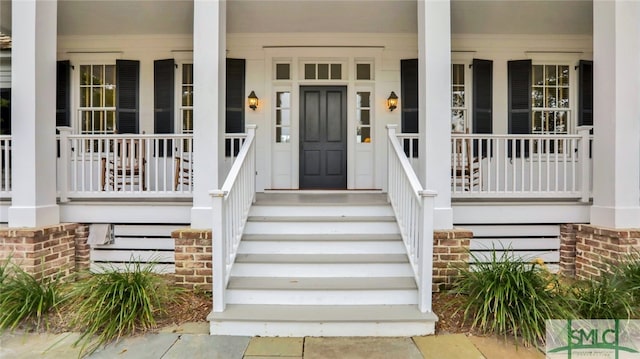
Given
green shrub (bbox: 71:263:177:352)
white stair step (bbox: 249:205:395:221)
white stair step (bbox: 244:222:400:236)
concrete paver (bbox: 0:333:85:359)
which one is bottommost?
concrete paver (bbox: 0:333:85:359)

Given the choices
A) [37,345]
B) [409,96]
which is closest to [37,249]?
[37,345]

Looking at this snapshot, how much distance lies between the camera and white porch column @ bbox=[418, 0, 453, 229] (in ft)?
13.9

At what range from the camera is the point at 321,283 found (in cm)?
374

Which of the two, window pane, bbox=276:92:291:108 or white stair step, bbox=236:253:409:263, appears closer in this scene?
white stair step, bbox=236:253:409:263

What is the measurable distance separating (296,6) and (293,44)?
106cm

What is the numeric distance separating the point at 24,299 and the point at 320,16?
529 cm

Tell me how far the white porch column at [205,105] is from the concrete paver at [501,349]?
2978 millimetres

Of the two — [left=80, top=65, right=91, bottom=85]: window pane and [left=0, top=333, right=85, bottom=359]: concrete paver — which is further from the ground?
→ [left=80, top=65, right=91, bottom=85]: window pane

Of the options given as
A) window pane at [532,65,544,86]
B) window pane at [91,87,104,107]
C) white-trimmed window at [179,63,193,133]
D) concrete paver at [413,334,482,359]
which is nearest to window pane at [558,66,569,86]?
window pane at [532,65,544,86]

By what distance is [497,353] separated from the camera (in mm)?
2988

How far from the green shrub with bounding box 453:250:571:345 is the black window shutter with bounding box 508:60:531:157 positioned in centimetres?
367

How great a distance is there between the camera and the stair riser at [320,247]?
4.13 metres

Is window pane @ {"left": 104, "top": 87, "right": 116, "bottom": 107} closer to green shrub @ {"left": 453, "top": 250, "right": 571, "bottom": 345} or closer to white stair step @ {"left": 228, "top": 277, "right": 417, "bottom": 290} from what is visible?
white stair step @ {"left": 228, "top": 277, "right": 417, "bottom": 290}

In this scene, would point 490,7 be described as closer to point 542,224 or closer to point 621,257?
point 542,224
